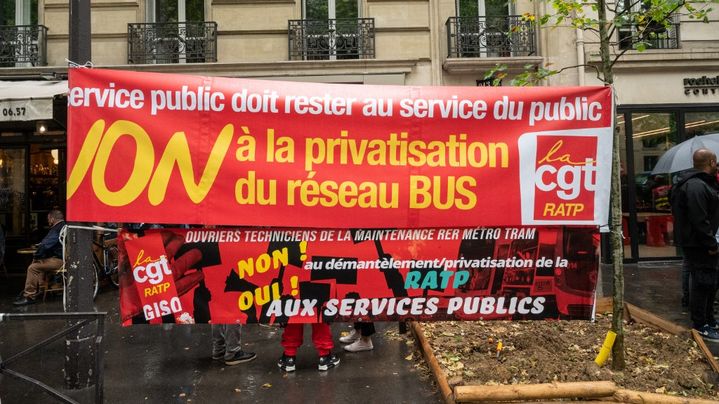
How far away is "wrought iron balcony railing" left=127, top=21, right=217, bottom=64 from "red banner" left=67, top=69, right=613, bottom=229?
814 cm

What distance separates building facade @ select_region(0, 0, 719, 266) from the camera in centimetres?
1091

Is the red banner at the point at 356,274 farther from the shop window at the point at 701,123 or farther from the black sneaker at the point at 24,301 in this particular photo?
the shop window at the point at 701,123

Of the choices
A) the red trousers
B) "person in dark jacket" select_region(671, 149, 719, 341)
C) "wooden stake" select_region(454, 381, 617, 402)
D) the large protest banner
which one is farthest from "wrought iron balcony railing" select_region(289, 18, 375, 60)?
"wooden stake" select_region(454, 381, 617, 402)

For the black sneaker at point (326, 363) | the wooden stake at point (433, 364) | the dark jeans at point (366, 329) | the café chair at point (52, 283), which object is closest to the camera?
the wooden stake at point (433, 364)

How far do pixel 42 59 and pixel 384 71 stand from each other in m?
8.00

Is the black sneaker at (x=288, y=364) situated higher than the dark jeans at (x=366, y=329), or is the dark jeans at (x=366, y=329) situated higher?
the dark jeans at (x=366, y=329)

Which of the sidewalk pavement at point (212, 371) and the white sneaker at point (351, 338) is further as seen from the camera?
the white sneaker at point (351, 338)

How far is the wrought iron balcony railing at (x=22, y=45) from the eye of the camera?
10805 millimetres

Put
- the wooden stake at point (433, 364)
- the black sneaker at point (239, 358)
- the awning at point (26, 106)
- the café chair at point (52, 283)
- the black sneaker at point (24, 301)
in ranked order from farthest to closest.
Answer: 1. the café chair at point (52, 283)
2. the black sneaker at point (24, 301)
3. the awning at point (26, 106)
4. the black sneaker at point (239, 358)
5. the wooden stake at point (433, 364)

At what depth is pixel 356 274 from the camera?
3812mm

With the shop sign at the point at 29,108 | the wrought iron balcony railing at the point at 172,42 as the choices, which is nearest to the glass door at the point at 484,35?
the wrought iron balcony railing at the point at 172,42

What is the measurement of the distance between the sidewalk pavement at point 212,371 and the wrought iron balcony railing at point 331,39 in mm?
7108

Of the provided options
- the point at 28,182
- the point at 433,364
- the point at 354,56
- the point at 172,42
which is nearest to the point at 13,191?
the point at 28,182

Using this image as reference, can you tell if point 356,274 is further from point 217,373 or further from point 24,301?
point 24,301
